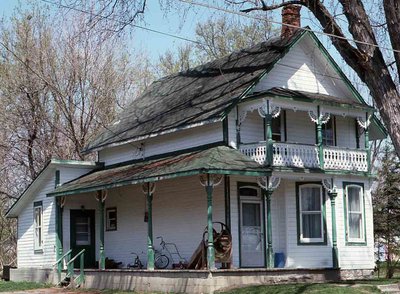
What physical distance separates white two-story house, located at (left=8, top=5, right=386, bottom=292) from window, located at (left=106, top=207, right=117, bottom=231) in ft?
0.13

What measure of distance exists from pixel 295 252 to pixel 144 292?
5.17 metres

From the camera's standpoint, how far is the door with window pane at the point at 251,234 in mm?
23938

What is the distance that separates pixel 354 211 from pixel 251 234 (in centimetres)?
418

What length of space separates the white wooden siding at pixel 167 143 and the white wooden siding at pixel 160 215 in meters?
1.22

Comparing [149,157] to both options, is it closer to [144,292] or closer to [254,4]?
[144,292]

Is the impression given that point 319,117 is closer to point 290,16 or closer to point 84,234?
point 290,16

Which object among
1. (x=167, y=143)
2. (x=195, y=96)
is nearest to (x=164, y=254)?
(x=167, y=143)

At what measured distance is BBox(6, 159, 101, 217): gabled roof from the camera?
29344 millimetres

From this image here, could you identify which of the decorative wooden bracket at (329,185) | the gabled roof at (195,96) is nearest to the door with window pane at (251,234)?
the decorative wooden bracket at (329,185)

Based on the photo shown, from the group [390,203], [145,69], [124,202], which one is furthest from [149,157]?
[145,69]

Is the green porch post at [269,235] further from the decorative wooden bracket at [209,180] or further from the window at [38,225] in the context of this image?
the window at [38,225]

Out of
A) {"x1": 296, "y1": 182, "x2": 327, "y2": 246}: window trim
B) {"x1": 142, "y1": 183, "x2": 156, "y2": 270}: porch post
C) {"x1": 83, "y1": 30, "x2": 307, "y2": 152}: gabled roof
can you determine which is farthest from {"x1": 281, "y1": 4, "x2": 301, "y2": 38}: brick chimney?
{"x1": 142, "y1": 183, "x2": 156, "y2": 270}: porch post

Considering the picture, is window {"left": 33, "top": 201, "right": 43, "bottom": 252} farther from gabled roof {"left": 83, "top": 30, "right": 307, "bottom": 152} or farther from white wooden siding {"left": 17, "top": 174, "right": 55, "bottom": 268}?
gabled roof {"left": 83, "top": 30, "right": 307, "bottom": 152}

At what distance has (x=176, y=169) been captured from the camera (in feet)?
74.2
